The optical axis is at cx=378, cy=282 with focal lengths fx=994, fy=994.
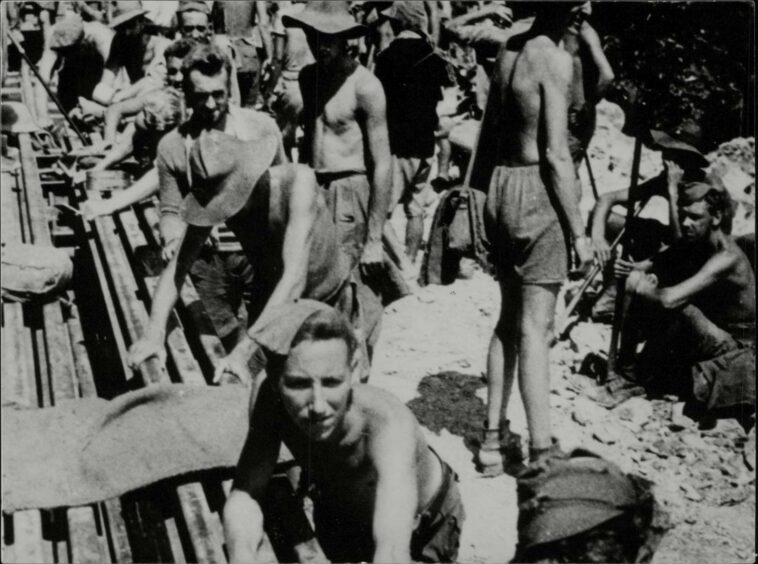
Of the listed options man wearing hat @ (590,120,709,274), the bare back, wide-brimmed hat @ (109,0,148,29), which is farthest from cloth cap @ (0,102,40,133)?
Result: the bare back

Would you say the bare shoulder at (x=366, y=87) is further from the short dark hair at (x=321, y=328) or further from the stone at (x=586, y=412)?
the short dark hair at (x=321, y=328)

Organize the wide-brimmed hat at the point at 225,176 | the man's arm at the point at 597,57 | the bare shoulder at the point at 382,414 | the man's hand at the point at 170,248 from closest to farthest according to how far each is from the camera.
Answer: the bare shoulder at the point at 382,414 < the wide-brimmed hat at the point at 225,176 < the man's hand at the point at 170,248 < the man's arm at the point at 597,57

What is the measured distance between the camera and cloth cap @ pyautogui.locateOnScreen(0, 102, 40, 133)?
292 inches

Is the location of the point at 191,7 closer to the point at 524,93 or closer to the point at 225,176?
the point at 524,93

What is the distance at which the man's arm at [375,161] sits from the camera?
4.82 meters

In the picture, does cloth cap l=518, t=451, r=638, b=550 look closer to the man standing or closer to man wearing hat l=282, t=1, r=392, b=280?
man wearing hat l=282, t=1, r=392, b=280

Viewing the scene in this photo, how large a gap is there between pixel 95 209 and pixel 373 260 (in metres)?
1.76

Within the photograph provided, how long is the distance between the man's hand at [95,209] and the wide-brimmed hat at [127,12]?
110 inches

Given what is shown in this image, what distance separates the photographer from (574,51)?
21.5 ft

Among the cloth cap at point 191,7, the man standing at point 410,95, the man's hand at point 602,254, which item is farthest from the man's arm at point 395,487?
the cloth cap at point 191,7

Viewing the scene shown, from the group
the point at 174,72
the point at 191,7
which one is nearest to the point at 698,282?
the point at 174,72

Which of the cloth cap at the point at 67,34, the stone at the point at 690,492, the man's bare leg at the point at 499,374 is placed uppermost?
the cloth cap at the point at 67,34

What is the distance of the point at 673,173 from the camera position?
241 inches

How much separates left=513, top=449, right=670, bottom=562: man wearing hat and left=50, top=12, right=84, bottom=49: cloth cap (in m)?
7.26
